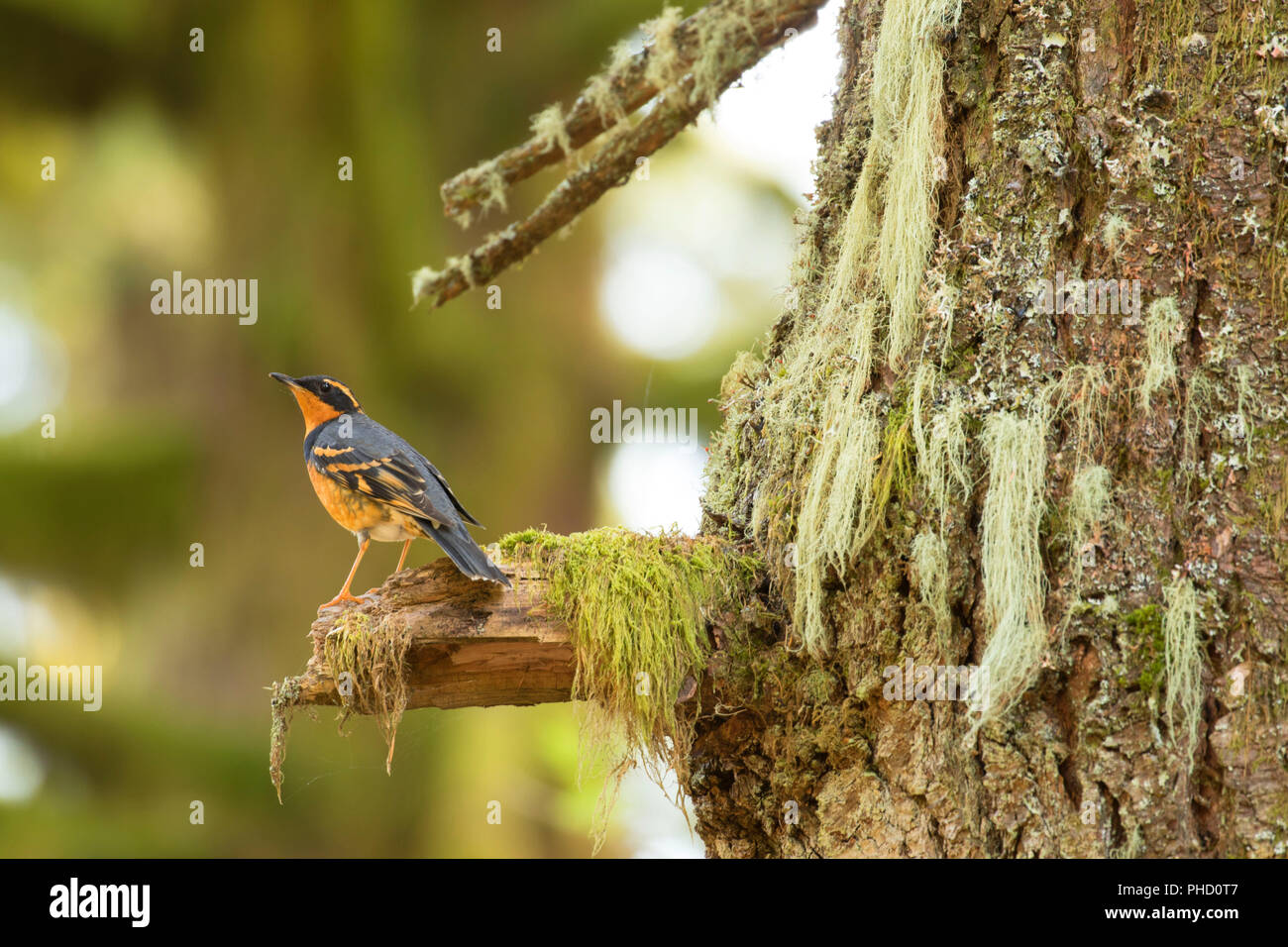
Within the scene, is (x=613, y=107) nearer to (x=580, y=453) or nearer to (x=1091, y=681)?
(x=1091, y=681)

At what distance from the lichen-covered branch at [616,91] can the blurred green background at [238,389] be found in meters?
2.35

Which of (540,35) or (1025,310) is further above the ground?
(540,35)

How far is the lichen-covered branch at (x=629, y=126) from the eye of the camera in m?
3.29

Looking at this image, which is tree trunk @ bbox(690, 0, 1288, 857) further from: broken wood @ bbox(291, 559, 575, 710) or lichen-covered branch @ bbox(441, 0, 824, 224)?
lichen-covered branch @ bbox(441, 0, 824, 224)

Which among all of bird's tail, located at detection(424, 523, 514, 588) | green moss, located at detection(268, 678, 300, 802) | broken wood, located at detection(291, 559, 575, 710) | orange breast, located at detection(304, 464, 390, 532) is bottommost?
green moss, located at detection(268, 678, 300, 802)

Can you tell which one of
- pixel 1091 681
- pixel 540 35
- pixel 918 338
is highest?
pixel 540 35

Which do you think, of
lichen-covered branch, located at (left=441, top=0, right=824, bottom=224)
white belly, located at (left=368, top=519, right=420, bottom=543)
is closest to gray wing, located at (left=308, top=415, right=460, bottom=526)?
white belly, located at (left=368, top=519, right=420, bottom=543)

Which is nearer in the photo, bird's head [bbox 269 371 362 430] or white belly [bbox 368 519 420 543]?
white belly [bbox 368 519 420 543]

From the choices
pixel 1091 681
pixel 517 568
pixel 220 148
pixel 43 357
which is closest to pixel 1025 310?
pixel 1091 681

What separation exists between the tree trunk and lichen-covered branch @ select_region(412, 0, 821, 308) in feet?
2.22

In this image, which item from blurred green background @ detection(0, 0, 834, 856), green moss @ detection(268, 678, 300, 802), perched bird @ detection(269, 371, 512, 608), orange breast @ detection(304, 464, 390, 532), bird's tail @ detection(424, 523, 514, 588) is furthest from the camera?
blurred green background @ detection(0, 0, 834, 856)

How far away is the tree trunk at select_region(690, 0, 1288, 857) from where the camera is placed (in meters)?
2.17

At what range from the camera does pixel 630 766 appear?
2.84 m
